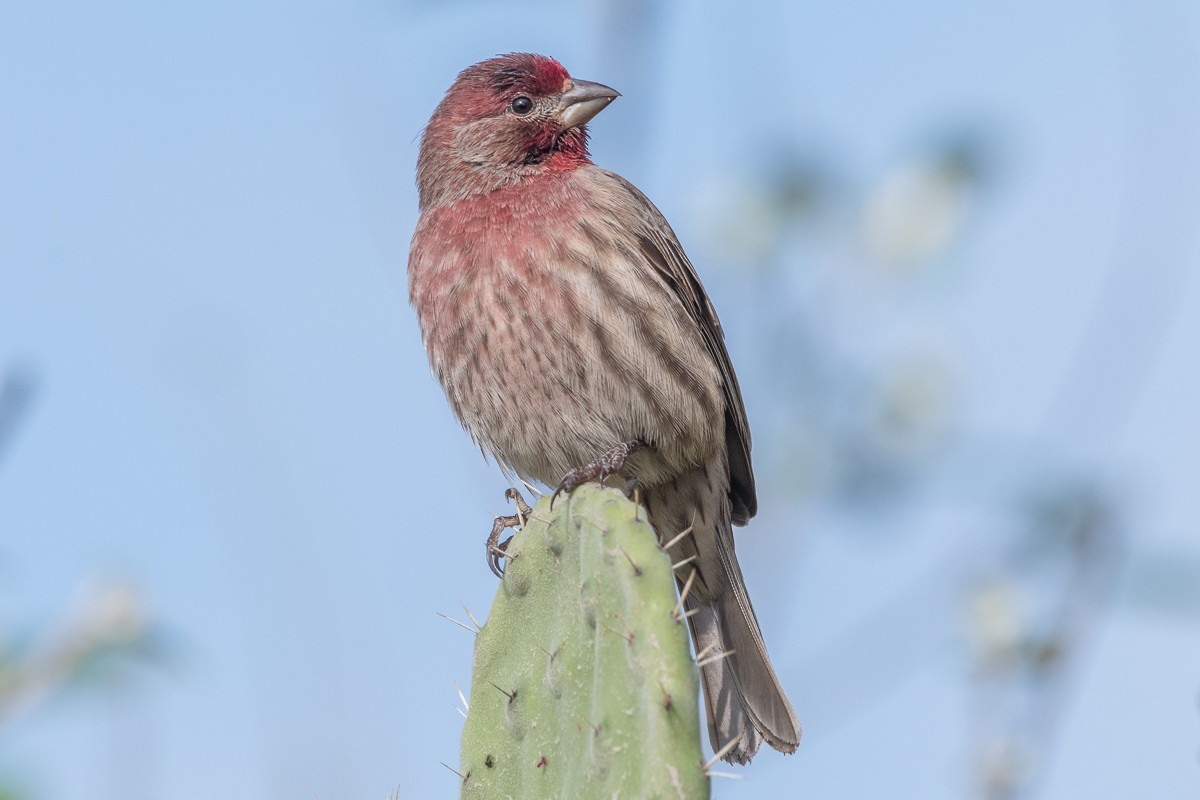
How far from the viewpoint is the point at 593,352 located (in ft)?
15.7

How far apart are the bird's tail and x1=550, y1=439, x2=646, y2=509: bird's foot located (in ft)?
0.92

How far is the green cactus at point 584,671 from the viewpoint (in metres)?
2.76

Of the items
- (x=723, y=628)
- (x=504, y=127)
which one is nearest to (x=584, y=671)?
(x=723, y=628)

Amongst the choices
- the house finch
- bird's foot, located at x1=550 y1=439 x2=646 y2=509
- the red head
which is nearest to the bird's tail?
the house finch

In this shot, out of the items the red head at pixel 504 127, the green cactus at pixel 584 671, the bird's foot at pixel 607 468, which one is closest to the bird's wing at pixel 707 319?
the red head at pixel 504 127

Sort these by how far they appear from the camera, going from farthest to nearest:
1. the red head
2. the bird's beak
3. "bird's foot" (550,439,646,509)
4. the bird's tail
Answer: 1. the bird's beak
2. the red head
3. the bird's tail
4. "bird's foot" (550,439,646,509)

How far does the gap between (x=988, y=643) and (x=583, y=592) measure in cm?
232

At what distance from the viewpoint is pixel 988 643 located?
5000mm

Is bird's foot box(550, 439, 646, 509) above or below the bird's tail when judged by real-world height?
above

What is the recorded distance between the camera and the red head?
5.53 m

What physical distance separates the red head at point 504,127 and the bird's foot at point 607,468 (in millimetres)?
1150

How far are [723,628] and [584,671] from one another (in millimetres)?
2284

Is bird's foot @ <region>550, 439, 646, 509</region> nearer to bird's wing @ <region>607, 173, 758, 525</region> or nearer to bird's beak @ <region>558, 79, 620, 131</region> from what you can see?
bird's wing @ <region>607, 173, 758, 525</region>

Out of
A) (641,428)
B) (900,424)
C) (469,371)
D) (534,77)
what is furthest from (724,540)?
(534,77)
